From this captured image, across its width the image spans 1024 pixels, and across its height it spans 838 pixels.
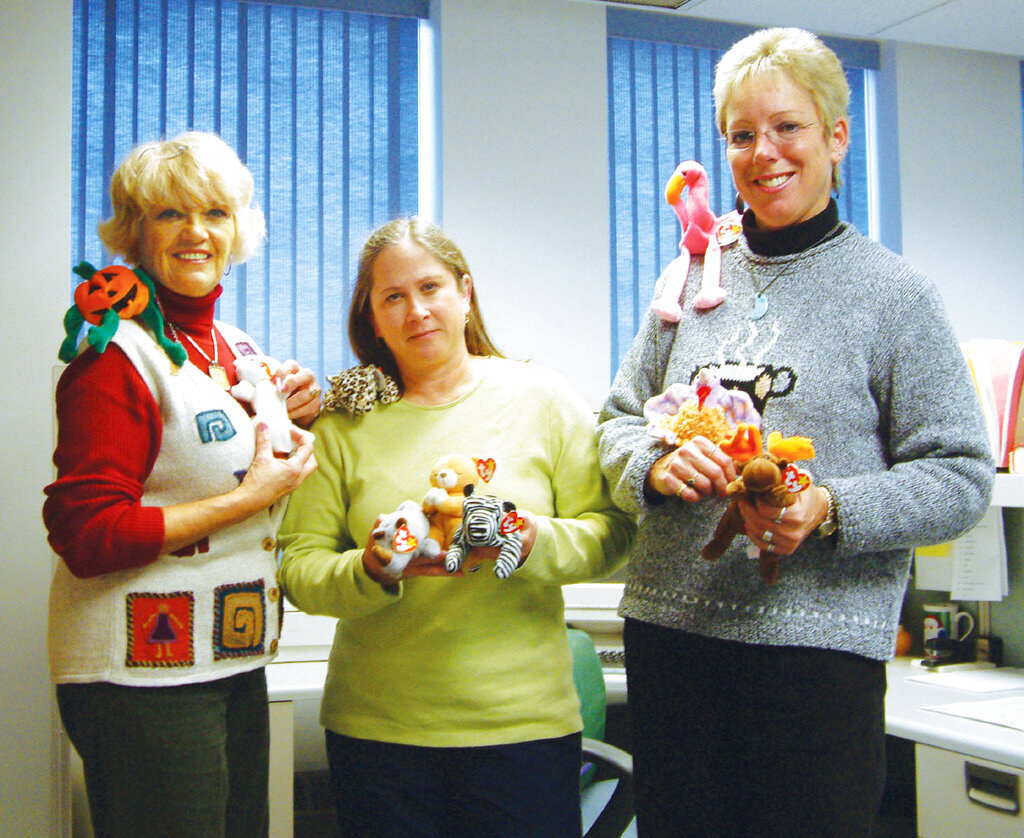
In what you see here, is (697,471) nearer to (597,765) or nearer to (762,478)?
(762,478)

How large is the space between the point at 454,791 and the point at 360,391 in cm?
60

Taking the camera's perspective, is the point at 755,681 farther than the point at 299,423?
No

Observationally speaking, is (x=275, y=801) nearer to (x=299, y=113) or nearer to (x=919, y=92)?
(x=299, y=113)

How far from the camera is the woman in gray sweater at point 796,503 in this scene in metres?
1.13

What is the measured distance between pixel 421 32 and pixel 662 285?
2338 mm

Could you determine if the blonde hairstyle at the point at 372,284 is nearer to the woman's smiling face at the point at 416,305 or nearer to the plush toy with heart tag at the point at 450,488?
the woman's smiling face at the point at 416,305

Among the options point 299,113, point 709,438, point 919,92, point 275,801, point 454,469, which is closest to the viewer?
point 709,438

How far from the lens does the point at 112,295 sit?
1284 mm

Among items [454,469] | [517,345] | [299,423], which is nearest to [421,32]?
[517,345]

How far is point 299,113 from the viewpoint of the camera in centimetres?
315

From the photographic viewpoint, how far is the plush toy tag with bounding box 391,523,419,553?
3.96ft

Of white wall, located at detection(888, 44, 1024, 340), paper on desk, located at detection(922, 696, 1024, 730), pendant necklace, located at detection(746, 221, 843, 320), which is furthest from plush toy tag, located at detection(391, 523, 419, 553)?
white wall, located at detection(888, 44, 1024, 340)

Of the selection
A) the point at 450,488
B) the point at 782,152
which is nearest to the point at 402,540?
the point at 450,488

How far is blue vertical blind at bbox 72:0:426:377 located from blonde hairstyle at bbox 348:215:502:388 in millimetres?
1529
